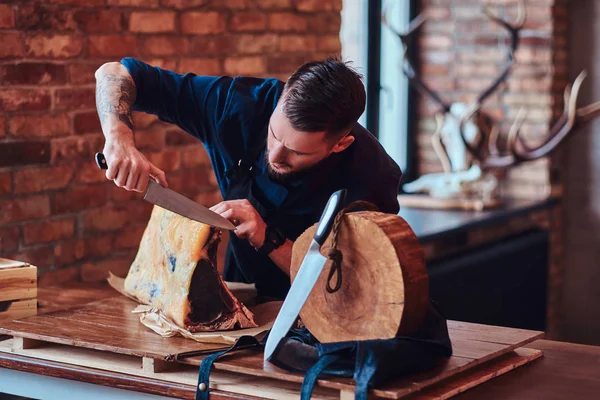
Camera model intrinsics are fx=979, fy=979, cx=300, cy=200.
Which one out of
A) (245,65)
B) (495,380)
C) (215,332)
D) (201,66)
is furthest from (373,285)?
(245,65)

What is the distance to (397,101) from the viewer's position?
5.26 meters

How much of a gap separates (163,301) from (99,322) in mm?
150

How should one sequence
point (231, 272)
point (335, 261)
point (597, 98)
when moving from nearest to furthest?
point (335, 261) < point (231, 272) < point (597, 98)

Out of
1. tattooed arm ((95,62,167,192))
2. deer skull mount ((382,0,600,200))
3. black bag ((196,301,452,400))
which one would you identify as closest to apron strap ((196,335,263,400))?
black bag ((196,301,452,400))

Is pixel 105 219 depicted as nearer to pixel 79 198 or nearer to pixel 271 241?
pixel 79 198

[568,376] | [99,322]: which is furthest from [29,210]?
[568,376]

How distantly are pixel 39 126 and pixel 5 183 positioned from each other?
Result: 20 cm

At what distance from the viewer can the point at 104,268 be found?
311cm

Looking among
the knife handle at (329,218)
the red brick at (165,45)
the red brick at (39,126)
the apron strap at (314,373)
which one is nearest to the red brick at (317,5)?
the red brick at (165,45)

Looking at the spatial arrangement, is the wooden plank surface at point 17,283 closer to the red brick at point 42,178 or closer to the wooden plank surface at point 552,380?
the red brick at point 42,178

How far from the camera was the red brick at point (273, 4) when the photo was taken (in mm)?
3637

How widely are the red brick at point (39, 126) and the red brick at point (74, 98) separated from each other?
0.12 ft

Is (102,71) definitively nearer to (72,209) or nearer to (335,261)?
(72,209)

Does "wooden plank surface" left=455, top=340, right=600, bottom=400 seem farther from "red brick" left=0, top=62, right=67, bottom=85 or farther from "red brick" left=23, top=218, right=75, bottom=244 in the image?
"red brick" left=0, top=62, right=67, bottom=85
